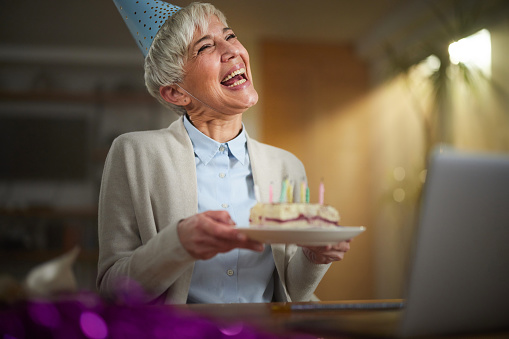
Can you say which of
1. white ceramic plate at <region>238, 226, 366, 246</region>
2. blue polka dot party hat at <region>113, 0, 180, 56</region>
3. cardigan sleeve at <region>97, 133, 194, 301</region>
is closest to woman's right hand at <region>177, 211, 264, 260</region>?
white ceramic plate at <region>238, 226, 366, 246</region>

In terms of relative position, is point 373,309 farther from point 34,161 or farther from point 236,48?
point 34,161

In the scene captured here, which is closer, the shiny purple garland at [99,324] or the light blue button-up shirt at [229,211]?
the shiny purple garland at [99,324]

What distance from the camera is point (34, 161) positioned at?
14.8ft

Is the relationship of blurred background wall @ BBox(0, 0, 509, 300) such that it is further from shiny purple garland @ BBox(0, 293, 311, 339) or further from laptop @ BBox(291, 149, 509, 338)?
shiny purple garland @ BBox(0, 293, 311, 339)

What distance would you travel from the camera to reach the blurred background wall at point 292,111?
4.33 meters

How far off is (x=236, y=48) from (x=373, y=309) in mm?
835

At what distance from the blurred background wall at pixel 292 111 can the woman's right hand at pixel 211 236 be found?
122 inches

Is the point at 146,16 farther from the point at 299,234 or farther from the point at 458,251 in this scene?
the point at 458,251

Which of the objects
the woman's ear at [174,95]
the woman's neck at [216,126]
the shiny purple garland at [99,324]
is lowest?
the shiny purple garland at [99,324]

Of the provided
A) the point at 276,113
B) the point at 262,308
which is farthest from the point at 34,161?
the point at 262,308

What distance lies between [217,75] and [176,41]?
0.50 ft

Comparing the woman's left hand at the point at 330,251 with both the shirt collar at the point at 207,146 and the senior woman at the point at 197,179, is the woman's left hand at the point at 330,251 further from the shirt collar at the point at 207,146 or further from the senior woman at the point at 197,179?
the shirt collar at the point at 207,146

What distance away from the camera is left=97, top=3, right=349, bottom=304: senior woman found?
49.4 inches

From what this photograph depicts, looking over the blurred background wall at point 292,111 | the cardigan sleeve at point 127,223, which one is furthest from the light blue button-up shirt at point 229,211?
the blurred background wall at point 292,111
